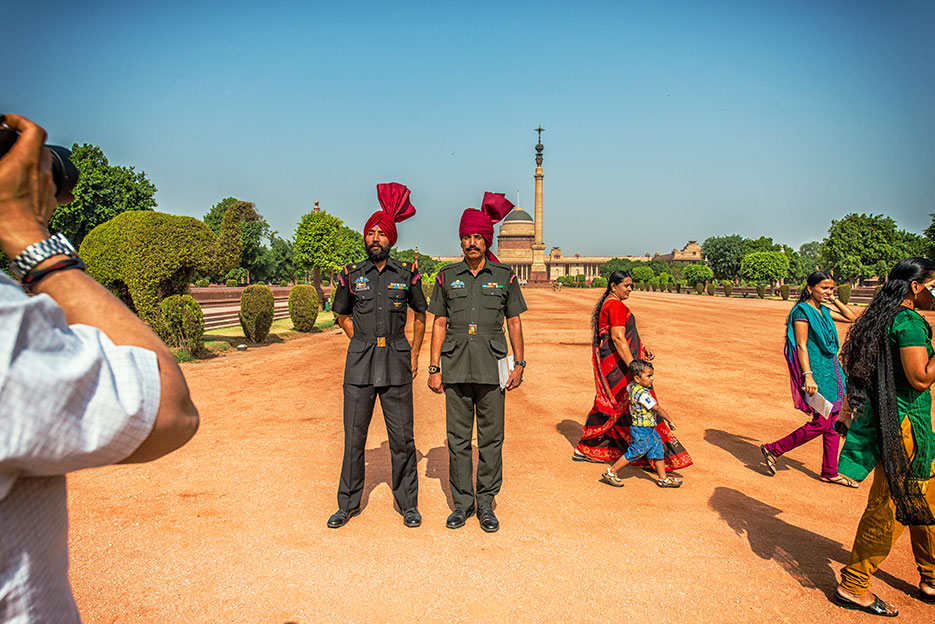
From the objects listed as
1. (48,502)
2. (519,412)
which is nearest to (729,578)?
(48,502)

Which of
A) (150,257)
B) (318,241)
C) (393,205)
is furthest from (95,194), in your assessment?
(393,205)

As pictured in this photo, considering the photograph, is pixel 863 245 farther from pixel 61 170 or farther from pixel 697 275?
pixel 61 170

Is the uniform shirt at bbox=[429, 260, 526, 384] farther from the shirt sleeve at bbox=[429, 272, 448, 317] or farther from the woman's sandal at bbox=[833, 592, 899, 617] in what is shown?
the woman's sandal at bbox=[833, 592, 899, 617]

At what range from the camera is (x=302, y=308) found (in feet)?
50.7

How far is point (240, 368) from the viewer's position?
9570 millimetres

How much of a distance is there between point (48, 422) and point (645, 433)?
13.8ft

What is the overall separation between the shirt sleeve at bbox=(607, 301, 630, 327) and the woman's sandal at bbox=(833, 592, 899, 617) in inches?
95.9

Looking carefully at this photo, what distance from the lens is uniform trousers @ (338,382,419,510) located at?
12.1 ft

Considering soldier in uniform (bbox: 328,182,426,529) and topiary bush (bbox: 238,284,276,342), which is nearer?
soldier in uniform (bbox: 328,182,426,529)

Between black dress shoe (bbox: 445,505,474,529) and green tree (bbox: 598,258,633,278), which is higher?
green tree (bbox: 598,258,633,278)

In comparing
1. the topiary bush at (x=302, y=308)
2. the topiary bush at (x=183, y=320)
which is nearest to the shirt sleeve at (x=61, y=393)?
the topiary bush at (x=183, y=320)

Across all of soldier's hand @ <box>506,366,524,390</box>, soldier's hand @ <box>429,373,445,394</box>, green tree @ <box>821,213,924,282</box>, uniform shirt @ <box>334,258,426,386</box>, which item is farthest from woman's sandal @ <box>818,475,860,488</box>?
green tree @ <box>821,213,924,282</box>

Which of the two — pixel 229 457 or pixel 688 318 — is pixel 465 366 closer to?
pixel 229 457

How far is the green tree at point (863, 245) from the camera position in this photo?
160ft
